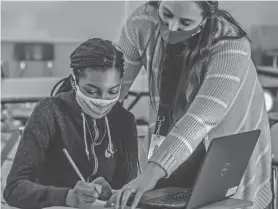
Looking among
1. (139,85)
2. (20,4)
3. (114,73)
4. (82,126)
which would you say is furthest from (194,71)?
(20,4)

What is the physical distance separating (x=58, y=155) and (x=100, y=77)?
0.68ft

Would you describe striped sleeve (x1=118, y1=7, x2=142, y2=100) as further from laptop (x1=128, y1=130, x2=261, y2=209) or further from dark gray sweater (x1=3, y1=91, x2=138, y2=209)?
laptop (x1=128, y1=130, x2=261, y2=209)

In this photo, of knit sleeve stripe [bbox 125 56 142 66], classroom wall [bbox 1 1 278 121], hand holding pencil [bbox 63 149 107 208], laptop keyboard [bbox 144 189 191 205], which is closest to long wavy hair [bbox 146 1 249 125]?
knit sleeve stripe [bbox 125 56 142 66]

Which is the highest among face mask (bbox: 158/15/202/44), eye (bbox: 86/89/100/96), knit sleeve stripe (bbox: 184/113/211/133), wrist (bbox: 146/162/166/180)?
face mask (bbox: 158/15/202/44)

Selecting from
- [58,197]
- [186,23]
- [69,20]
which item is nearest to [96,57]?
[186,23]

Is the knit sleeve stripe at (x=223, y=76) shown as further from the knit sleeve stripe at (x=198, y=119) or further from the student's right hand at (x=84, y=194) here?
the student's right hand at (x=84, y=194)

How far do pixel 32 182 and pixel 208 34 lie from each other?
512 millimetres

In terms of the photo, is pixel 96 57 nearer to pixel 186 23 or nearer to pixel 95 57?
pixel 95 57

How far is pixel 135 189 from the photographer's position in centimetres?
119

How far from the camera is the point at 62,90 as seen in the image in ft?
5.17

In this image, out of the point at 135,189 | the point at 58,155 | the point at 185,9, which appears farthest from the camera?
the point at 58,155

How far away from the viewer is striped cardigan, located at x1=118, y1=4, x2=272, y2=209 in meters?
1.33

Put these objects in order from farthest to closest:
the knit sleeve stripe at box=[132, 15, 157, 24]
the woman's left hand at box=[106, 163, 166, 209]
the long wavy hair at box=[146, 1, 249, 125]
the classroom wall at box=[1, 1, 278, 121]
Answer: the classroom wall at box=[1, 1, 278, 121]
the knit sleeve stripe at box=[132, 15, 157, 24]
the long wavy hair at box=[146, 1, 249, 125]
the woman's left hand at box=[106, 163, 166, 209]

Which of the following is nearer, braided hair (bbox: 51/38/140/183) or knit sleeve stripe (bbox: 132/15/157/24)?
braided hair (bbox: 51/38/140/183)
